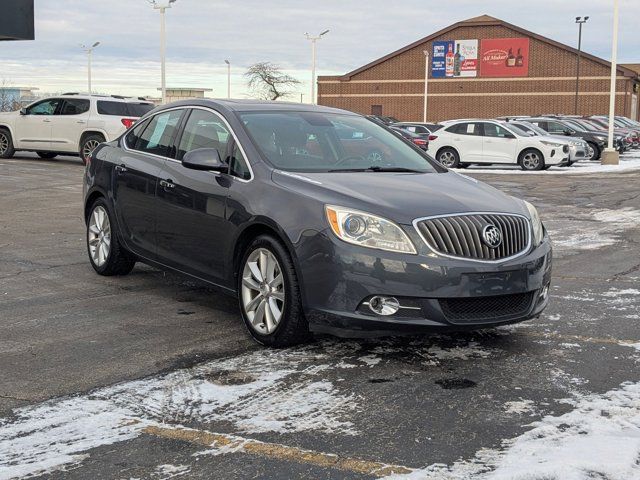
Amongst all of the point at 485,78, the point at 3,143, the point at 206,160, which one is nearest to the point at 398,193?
the point at 206,160

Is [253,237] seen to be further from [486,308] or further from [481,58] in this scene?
[481,58]

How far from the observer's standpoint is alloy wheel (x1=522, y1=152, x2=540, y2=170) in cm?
2596

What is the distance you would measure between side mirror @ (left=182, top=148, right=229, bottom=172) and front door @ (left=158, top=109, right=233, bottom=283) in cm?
8

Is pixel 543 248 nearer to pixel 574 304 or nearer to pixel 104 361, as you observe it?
pixel 574 304

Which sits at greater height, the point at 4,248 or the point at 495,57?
the point at 495,57

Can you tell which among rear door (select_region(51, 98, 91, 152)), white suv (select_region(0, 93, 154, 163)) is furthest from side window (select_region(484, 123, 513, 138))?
rear door (select_region(51, 98, 91, 152))

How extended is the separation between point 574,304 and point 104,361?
12.4 feet

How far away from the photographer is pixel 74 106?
71.1 ft

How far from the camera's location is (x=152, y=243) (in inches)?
267

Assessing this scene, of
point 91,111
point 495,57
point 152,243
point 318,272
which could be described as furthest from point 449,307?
point 495,57

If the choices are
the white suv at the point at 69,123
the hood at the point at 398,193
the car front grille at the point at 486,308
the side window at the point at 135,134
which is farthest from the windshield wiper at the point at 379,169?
the white suv at the point at 69,123

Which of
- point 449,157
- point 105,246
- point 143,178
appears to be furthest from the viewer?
point 449,157

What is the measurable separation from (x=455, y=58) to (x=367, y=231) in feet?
228

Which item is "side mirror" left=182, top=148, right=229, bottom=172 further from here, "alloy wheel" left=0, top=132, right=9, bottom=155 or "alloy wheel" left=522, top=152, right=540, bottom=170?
"alloy wheel" left=522, top=152, right=540, bottom=170
